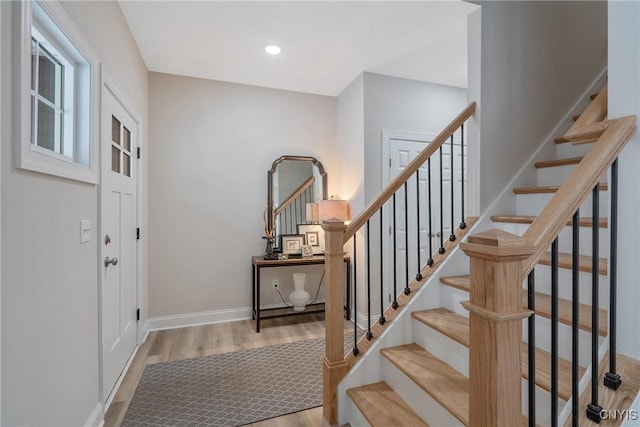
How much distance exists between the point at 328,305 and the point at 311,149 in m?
2.35

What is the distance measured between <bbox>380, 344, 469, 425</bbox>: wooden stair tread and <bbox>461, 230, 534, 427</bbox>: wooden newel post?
1.79ft

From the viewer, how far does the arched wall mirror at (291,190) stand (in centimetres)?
352

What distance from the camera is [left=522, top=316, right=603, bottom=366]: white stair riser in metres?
1.26

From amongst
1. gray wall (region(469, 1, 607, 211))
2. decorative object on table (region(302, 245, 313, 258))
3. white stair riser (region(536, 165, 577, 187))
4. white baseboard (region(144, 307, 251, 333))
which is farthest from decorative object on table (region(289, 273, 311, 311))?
white stair riser (region(536, 165, 577, 187))

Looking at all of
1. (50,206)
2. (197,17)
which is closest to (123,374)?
(50,206)

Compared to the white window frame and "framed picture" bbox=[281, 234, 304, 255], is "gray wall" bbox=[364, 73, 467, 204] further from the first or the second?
the white window frame

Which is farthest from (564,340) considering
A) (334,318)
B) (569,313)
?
(334,318)

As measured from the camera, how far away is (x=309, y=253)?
11.4ft

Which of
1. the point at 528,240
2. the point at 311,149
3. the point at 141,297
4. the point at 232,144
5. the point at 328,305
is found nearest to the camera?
the point at 528,240

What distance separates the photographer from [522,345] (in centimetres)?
144

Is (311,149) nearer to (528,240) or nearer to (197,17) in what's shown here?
(197,17)

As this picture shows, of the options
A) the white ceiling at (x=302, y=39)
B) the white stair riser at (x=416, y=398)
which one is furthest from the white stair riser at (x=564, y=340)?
the white ceiling at (x=302, y=39)

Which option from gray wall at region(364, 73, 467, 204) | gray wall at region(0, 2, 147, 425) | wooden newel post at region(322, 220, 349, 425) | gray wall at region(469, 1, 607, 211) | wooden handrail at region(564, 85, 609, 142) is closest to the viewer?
gray wall at region(0, 2, 147, 425)

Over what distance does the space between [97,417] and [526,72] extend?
3604mm
